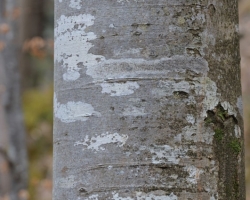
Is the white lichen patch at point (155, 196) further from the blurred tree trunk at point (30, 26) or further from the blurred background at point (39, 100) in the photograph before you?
the blurred tree trunk at point (30, 26)

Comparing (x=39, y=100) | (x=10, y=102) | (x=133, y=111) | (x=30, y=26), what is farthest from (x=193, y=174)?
(x=30, y=26)

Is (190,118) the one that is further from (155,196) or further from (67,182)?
(67,182)

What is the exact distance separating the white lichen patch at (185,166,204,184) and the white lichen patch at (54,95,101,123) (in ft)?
0.70

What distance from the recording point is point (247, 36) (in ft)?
23.0

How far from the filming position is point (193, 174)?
1094mm

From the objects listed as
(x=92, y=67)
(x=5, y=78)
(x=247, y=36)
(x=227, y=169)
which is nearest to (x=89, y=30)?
(x=92, y=67)

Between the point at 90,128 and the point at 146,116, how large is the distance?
12 centimetres

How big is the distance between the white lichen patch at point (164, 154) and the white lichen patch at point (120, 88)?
13 cm

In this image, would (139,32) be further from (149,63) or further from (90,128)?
(90,128)

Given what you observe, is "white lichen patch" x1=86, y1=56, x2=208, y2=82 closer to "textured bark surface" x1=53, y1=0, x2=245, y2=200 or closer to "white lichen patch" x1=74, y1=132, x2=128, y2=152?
"textured bark surface" x1=53, y1=0, x2=245, y2=200

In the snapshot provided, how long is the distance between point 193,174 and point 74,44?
Answer: 376 mm

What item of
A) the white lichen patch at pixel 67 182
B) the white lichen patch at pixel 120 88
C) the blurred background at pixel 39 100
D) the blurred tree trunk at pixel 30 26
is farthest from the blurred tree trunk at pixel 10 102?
the blurred tree trunk at pixel 30 26

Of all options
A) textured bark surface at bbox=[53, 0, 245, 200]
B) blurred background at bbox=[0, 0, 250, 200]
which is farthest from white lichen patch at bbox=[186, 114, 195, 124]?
blurred background at bbox=[0, 0, 250, 200]

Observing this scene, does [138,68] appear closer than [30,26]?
Yes
